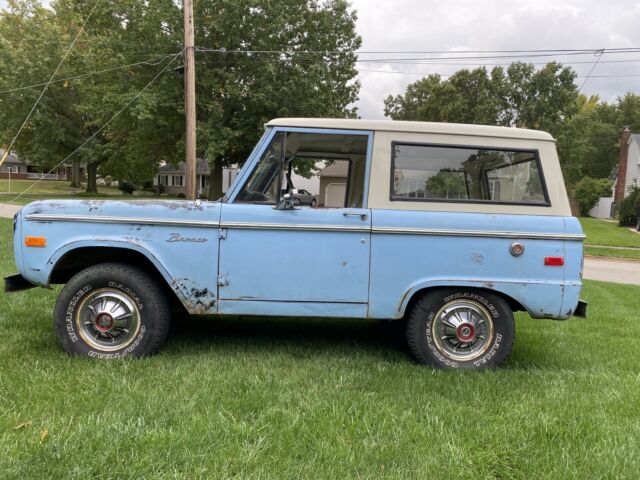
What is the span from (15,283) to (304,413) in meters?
2.72

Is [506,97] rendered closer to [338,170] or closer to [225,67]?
[225,67]

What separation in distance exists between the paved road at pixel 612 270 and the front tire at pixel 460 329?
8.61 m

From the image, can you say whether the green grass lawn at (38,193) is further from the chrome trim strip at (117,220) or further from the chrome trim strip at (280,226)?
the chrome trim strip at (280,226)

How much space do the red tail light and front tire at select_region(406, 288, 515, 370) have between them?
17.9 inches

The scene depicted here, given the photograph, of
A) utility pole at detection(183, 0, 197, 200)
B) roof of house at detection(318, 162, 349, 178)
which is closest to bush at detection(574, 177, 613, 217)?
utility pole at detection(183, 0, 197, 200)

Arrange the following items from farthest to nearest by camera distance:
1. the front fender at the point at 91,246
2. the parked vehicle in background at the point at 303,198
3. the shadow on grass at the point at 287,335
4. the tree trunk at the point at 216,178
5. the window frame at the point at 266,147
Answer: the tree trunk at the point at 216,178
the shadow on grass at the point at 287,335
the parked vehicle in background at the point at 303,198
the window frame at the point at 266,147
the front fender at the point at 91,246

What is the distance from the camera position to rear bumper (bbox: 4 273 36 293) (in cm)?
416

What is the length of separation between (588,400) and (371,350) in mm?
1797

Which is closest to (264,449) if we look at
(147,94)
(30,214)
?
(30,214)

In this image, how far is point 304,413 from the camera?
3242 mm

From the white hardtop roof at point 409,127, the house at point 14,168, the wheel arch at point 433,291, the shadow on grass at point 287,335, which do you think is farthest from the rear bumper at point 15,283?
the house at point 14,168

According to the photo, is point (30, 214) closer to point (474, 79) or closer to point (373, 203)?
point (373, 203)

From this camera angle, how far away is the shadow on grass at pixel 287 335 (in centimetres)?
466

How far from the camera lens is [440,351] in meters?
4.18
